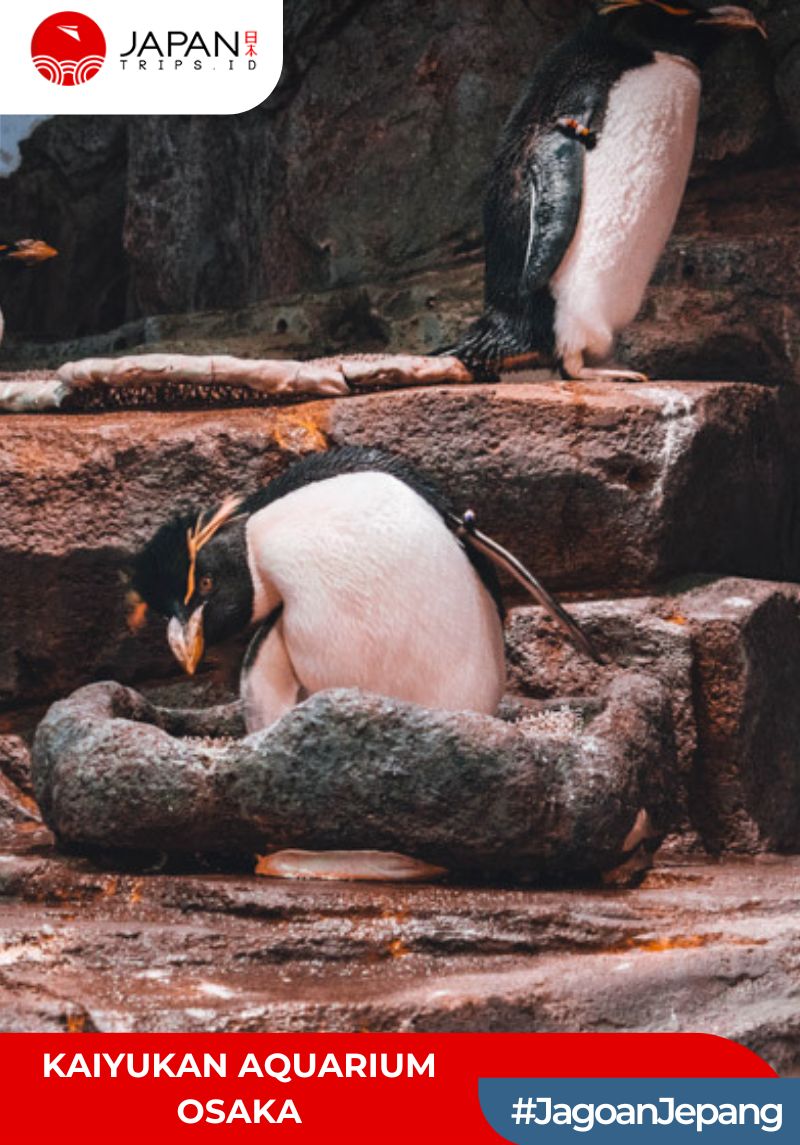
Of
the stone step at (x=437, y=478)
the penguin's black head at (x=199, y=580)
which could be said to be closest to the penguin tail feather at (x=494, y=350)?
the stone step at (x=437, y=478)

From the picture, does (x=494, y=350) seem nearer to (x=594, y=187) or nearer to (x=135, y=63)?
(x=594, y=187)

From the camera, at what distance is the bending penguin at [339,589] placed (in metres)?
1.67

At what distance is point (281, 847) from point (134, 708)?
Result: 28 centimetres

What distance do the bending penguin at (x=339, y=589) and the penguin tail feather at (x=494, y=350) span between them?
49 cm

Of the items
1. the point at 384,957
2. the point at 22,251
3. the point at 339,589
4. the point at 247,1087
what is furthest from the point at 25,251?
the point at 247,1087

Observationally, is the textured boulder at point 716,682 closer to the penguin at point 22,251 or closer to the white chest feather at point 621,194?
the white chest feather at point 621,194

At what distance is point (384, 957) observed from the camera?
140cm

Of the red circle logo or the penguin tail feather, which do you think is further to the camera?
the penguin tail feather

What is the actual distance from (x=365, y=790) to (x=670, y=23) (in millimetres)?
1232

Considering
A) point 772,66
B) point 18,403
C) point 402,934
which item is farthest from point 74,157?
point 402,934

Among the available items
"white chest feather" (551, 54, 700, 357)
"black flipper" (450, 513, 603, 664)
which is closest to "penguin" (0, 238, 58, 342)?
"white chest feather" (551, 54, 700, 357)

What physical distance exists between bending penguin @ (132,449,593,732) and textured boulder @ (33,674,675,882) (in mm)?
131

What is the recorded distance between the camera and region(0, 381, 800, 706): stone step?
201 cm

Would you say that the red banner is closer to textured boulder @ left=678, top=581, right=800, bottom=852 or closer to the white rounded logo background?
textured boulder @ left=678, top=581, right=800, bottom=852
